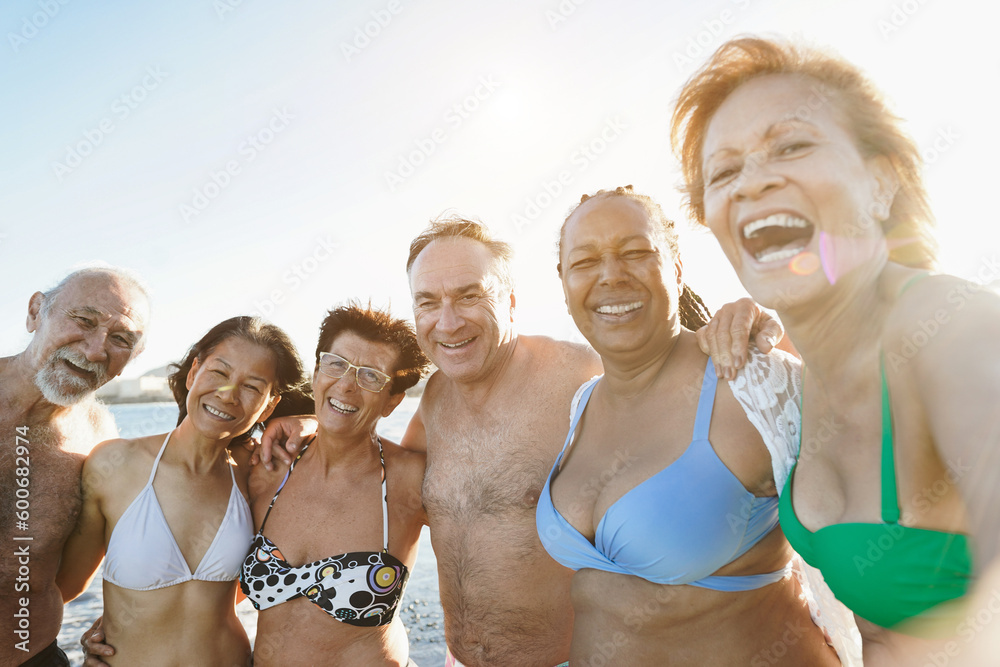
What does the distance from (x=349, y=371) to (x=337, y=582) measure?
49.1 inches

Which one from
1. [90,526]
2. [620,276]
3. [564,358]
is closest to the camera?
[620,276]

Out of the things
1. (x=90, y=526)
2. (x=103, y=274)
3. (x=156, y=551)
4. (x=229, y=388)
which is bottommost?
(x=156, y=551)

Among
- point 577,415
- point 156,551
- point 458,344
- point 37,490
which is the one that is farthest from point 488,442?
point 37,490

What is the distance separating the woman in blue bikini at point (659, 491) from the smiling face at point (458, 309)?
0.97 m

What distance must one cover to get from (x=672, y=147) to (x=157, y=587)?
364 centimetres

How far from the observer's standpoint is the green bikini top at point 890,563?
1.38 meters

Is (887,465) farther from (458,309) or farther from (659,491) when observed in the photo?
(458,309)

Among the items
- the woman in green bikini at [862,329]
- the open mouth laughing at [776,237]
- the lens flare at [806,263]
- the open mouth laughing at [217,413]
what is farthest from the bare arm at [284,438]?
the lens flare at [806,263]

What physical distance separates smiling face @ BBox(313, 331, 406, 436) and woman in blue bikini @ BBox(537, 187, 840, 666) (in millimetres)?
1430

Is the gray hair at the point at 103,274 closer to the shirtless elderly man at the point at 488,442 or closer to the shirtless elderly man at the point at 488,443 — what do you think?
the shirtless elderly man at the point at 488,443

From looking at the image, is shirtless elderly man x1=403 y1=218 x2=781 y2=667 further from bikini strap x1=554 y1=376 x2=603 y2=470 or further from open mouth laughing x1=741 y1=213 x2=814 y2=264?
open mouth laughing x1=741 y1=213 x2=814 y2=264

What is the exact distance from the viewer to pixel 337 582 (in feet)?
10.5

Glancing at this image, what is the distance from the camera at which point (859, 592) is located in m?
1.56

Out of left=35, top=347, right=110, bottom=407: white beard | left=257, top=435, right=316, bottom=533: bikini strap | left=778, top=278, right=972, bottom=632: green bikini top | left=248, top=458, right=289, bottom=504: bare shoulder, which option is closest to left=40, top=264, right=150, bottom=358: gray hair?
left=35, top=347, right=110, bottom=407: white beard
